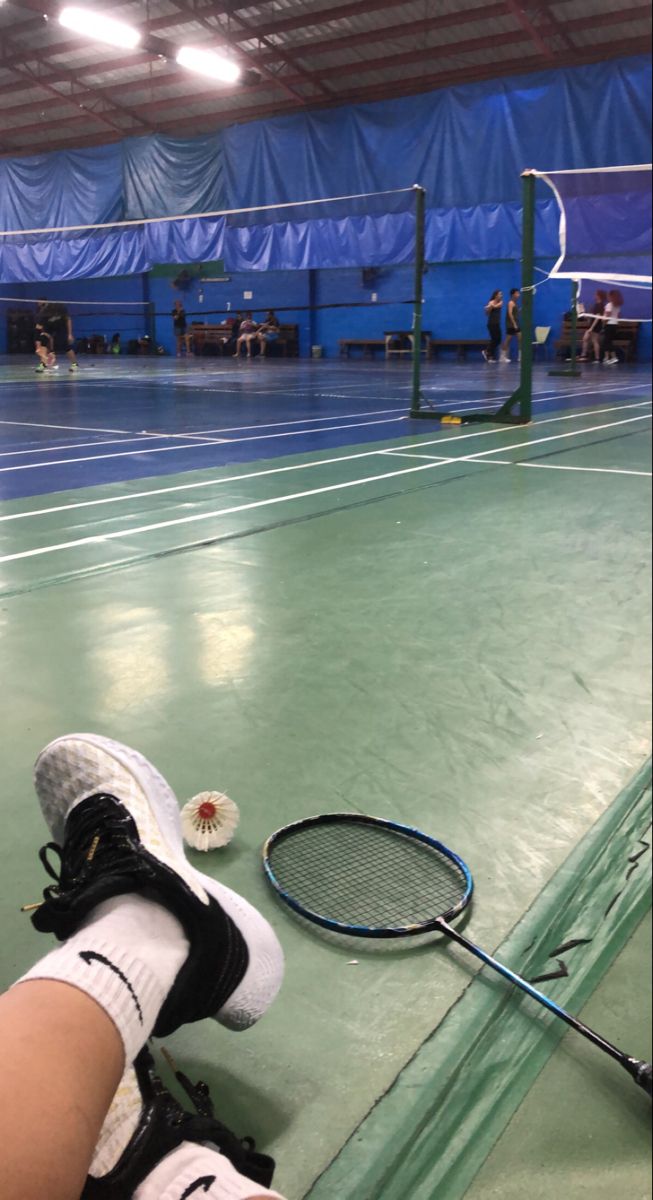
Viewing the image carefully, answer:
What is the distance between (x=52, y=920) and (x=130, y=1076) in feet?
0.65

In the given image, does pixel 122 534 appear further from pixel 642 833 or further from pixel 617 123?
pixel 617 123

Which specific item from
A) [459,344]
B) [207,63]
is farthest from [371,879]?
[459,344]

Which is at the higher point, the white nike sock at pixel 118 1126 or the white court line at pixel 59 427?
the white court line at pixel 59 427

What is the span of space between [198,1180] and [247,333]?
22.7m

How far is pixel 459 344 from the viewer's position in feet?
67.8

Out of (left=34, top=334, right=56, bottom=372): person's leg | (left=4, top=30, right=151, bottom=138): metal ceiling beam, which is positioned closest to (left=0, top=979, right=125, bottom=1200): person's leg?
(left=4, top=30, right=151, bottom=138): metal ceiling beam

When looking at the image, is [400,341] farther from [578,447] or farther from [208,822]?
[208,822]

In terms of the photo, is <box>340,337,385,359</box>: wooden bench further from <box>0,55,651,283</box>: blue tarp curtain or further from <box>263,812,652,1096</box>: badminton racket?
<box>263,812,652,1096</box>: badminton racket

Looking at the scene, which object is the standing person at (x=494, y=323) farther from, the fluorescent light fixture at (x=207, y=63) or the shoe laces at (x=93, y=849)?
the shoe laces at (x=93, y=849)

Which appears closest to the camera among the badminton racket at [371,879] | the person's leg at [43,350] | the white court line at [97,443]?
the badminton racket at [371,879]

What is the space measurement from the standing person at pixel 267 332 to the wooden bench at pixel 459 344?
3.95 m

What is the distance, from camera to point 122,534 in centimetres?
410

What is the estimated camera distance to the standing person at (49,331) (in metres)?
14.6

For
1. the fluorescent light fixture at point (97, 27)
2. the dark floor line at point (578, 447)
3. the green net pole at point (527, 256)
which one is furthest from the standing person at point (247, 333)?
the dark floor line at point (578, 447)
